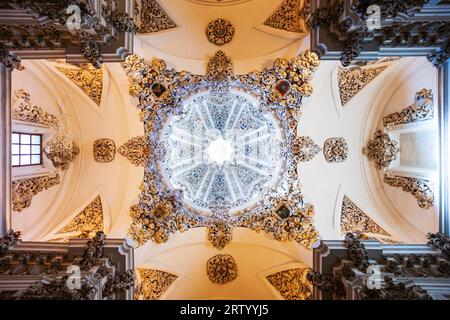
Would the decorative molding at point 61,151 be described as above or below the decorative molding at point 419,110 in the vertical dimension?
below

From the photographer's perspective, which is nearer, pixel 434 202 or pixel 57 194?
pixel 434 202

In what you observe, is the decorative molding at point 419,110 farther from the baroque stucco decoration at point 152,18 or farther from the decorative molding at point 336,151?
the baroque stucco decoration at point 152,18

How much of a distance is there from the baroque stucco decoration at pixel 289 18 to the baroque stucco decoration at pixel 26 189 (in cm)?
972

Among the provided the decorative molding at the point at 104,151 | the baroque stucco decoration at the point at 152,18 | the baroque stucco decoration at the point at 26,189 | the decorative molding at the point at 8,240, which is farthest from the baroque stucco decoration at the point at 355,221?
the baroque stucco decoration at the point at 26,189

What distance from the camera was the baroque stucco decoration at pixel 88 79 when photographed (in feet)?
37.0

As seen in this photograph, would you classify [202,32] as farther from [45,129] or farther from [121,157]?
[45,129]

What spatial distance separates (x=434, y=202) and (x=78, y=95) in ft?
41.8

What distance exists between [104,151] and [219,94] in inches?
193

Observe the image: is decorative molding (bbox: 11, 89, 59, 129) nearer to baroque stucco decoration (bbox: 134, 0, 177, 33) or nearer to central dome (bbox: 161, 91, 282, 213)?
central dome (bbox: 161, 91, 282, 213)

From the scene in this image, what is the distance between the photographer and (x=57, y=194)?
39.1ft

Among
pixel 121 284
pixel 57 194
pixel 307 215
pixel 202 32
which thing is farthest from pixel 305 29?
pixel 57 194

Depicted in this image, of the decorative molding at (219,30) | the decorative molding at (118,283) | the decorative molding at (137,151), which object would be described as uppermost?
the decorative molding at (219,30)

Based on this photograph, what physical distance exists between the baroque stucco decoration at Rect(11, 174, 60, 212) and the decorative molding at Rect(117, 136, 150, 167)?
2.87 meters

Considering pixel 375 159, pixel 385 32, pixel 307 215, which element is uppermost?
pixel 385 32
